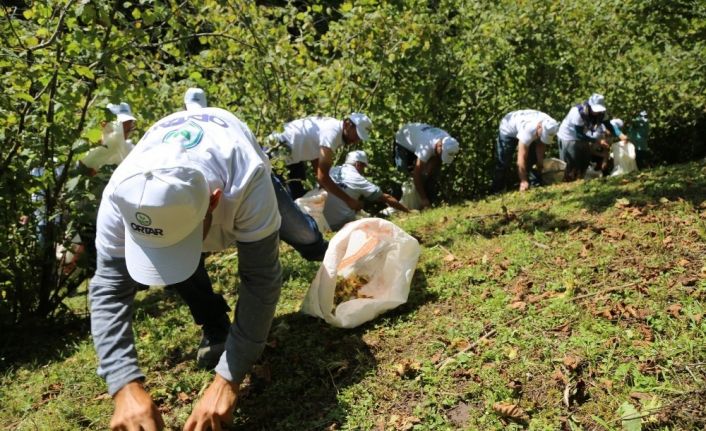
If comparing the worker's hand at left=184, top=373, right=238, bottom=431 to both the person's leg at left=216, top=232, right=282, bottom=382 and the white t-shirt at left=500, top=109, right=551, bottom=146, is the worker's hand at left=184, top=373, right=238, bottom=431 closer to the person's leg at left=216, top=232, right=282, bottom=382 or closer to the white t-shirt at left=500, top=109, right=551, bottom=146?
the person's leg at left=216, top=232, right=282, bottom=382

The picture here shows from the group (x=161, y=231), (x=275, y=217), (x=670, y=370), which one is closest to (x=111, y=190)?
(x=161, y=231)

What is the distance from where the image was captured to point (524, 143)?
297 inches

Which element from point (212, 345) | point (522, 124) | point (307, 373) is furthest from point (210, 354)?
point (522, 124)

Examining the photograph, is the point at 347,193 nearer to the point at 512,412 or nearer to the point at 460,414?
the point at 460,414

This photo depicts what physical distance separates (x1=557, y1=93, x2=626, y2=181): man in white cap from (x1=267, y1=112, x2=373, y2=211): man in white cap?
366 cm

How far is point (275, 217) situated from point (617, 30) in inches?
328

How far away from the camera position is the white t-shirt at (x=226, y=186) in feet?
6.94

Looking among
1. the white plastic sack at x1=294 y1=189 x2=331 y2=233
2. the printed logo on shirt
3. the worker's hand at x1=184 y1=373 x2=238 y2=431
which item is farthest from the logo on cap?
the white plastic sack at x1=294 y1=189 x2=331 y2=233

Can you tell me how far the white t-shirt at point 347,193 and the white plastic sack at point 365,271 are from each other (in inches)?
101

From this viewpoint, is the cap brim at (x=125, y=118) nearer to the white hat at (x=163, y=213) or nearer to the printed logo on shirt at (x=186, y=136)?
the printed logo on shirt at (x=186, y=136)

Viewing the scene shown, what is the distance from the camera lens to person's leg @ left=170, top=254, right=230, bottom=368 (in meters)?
2.93

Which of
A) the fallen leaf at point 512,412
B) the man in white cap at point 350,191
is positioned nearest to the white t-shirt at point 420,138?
the man in white cap at point 350,191

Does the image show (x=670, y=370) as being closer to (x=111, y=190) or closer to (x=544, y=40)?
(x=111, y=190)

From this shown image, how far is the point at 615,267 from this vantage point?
10.9ft
